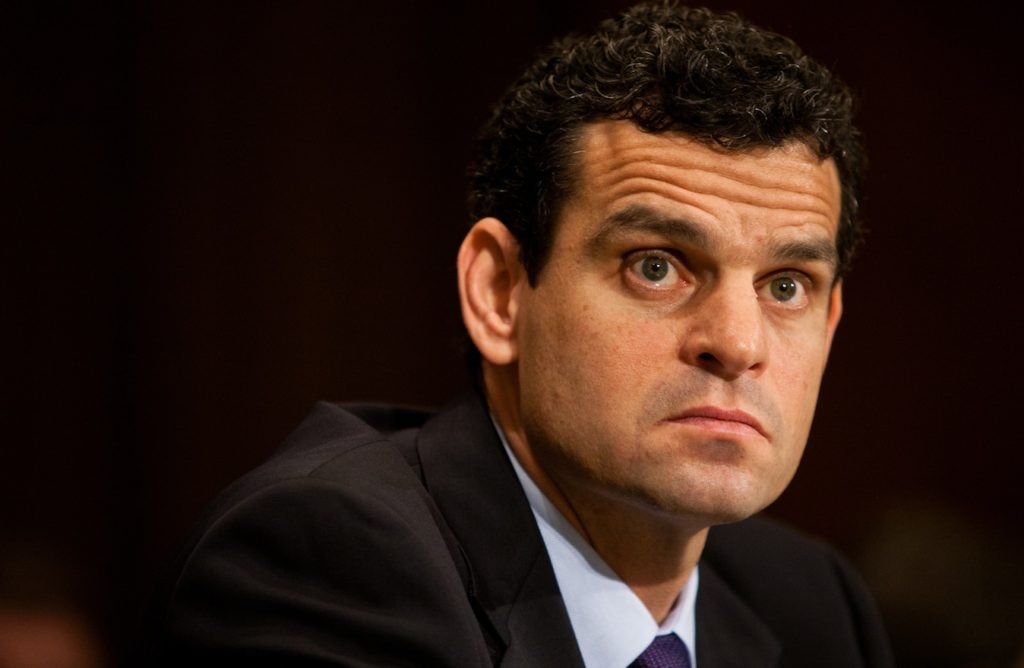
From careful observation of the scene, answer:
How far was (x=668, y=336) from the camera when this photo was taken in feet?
5.33

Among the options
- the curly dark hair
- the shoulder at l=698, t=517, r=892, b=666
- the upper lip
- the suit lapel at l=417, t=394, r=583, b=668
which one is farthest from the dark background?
the upper lip

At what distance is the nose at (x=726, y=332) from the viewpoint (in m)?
1.59

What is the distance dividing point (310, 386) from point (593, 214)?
5.34 ft

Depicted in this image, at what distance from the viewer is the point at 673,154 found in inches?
65.4

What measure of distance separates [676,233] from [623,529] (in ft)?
1.37

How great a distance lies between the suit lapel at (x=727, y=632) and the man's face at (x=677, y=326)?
39 centimetres

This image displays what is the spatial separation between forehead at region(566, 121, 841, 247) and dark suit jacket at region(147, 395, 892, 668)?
15.2 inches

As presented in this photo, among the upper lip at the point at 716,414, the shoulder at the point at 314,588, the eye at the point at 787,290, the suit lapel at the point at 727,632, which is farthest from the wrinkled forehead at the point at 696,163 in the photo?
the suit lapel at the point at 727,632

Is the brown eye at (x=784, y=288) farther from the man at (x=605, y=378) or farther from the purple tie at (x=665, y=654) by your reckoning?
the purple tie at (x=665, y=654)

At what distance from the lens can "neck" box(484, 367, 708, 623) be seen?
1755mm

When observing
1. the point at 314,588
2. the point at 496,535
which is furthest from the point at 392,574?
the point at 496,535

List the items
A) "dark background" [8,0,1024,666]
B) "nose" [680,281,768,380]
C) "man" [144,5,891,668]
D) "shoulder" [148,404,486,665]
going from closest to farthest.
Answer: "shoulder" [148,404,486,665] < "man" [144,5,891,668] < "nose" [680,281,768,380] < "dark background" [8,0,1024,666]

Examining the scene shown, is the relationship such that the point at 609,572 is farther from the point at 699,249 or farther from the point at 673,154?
the point at 673,154

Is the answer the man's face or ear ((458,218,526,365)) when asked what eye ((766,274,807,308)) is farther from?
ear ((458,218,526,365))
